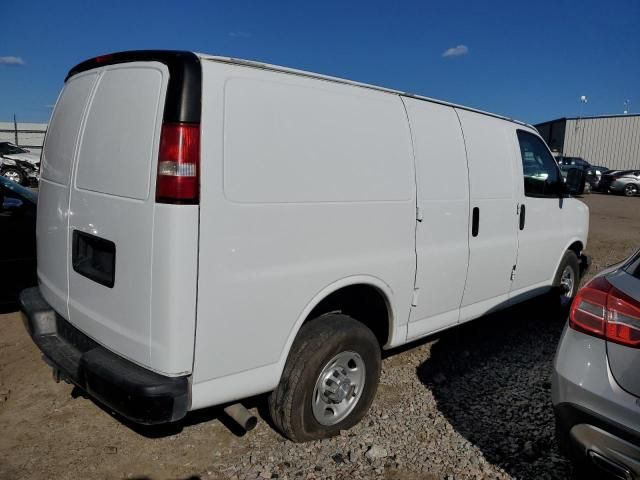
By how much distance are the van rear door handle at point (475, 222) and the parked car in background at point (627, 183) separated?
84.7 ft

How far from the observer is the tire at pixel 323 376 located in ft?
9.30

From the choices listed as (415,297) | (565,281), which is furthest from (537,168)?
(415,297)

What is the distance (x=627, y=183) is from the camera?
25.4 m

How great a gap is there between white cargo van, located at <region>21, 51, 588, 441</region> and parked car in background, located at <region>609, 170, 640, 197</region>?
85.0 feet

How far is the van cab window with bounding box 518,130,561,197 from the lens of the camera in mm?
4570

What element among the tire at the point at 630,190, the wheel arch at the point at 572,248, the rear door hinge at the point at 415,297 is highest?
the tire at the point at 630,190

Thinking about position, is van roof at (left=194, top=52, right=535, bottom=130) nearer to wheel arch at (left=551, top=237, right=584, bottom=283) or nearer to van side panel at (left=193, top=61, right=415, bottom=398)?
van side panel at (left=193, top=61, right=415, bottom=398)

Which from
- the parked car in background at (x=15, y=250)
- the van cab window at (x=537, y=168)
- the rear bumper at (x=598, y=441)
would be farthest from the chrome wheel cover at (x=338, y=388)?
the parked car in background at (x=15, y=250)

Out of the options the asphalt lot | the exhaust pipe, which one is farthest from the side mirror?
the exhaust pipe

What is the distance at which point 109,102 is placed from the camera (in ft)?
8.63

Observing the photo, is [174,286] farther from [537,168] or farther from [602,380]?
[537,168]

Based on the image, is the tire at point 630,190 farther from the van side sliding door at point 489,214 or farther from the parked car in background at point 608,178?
the van side sliding door at point 489,214

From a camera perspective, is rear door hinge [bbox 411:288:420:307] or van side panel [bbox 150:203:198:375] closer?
van side panel [bbox 150:203:198:375]

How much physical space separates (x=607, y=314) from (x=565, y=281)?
3.53m
